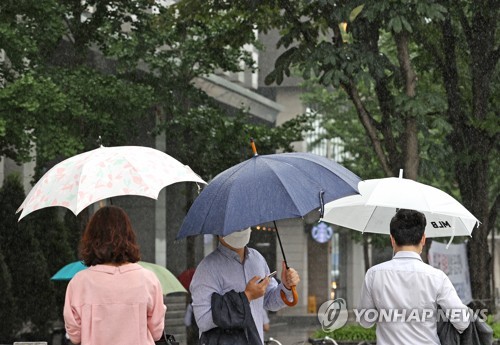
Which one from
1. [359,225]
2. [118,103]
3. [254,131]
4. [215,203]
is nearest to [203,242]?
[254,131]

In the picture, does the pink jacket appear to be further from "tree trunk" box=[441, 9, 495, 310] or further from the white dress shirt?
"tree trunk" box=[441, 9, 495, 310]

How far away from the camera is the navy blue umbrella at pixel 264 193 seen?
7043mm

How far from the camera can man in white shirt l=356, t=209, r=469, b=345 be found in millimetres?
6602

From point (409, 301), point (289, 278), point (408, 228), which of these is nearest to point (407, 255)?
point (408, 228)

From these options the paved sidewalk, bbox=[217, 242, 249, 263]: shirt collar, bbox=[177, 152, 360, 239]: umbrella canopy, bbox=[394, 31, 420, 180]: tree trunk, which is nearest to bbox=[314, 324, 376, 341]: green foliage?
bbox=[394, 31, 420, 180]: tree trunk

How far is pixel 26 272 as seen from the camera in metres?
23.7

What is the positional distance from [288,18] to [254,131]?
1037 centimetres

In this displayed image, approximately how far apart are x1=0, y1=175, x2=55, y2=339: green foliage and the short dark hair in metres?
17.8

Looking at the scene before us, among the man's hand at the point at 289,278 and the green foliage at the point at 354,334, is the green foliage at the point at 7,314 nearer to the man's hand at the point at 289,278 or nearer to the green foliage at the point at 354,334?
the green foliage at the point at 354,334

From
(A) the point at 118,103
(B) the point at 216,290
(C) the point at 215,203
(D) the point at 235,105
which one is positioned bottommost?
(B) the point at 216,290

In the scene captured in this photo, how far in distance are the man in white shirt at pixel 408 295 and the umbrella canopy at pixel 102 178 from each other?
71.7 inches

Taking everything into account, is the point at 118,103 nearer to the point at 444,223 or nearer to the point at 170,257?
the point at 444,223

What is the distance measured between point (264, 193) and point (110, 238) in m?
1.41

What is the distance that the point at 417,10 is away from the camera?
1467cm
